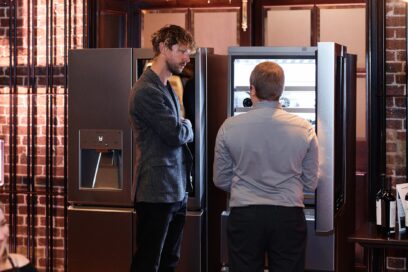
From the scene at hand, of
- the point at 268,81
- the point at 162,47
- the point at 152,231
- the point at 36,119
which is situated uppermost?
the point at 162,47

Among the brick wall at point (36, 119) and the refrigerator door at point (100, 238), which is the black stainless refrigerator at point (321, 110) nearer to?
the refrigerator door at point (100, 238)

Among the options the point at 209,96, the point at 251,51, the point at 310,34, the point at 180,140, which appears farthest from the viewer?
the point at 310,34

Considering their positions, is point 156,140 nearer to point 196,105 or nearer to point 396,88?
point 196,105

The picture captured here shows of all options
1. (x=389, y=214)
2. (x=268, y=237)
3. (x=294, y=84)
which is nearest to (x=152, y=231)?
(x=268, y=237)

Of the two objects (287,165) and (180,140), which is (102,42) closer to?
(180,140)

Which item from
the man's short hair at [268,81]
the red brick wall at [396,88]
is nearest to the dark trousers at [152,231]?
the man's short hair at [268,81]

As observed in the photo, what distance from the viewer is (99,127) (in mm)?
4125

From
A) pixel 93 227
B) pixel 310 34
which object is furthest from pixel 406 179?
pixel 93 227

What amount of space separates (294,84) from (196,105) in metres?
0.57

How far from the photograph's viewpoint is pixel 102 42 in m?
4.77

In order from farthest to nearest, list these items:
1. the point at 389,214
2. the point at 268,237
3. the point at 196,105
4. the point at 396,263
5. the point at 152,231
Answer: the point at 396,263
the point at 196,105
the point at 389,214
the point at 152,231
the point at 268,237

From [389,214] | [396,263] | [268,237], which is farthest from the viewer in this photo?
[396,263]

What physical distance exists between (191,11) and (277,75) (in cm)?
198

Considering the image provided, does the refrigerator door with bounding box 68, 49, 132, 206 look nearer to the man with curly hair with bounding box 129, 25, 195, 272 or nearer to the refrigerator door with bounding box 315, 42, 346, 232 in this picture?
the man with curly hair with bounding box 129, 25, 195, 272
